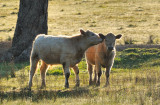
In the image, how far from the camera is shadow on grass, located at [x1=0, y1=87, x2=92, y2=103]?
12.5m

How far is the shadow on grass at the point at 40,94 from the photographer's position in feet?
41.1

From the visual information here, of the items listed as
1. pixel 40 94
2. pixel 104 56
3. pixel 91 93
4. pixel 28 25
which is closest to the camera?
pixel 40 94

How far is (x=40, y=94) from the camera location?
12906mm

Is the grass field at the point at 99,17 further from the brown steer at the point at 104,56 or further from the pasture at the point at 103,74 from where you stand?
the brown steer at the point at 104,56

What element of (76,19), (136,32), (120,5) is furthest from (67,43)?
(120,5)

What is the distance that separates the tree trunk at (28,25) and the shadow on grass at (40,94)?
868 cm

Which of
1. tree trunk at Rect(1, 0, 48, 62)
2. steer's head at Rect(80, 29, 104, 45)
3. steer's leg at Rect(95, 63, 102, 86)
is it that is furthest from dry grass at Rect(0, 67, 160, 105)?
tree trunk at Rect(1, 0, 48, 62)

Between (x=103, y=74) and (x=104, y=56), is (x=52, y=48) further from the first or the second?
(x=103, y=74)

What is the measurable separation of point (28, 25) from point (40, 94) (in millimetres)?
9914

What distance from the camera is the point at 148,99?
1175cm

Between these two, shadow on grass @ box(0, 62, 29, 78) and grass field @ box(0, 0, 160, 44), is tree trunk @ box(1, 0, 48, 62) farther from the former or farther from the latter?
grass field @ box(0, 0, 160, 44)

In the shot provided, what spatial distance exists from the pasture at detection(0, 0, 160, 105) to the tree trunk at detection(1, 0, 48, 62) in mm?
1361

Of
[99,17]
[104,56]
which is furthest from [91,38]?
[99,17]

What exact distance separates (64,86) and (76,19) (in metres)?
24.1
